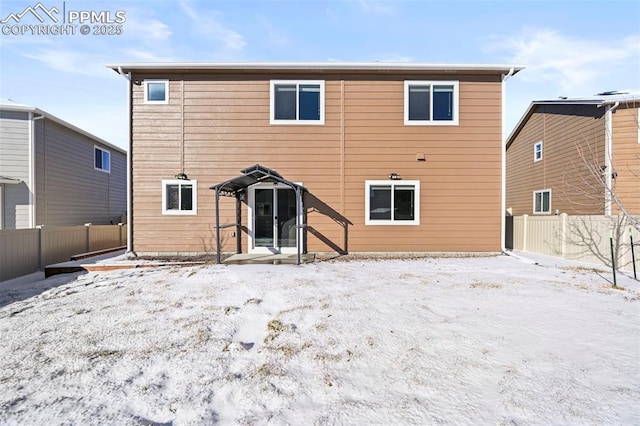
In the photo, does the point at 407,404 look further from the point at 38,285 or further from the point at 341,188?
the point at 38,285

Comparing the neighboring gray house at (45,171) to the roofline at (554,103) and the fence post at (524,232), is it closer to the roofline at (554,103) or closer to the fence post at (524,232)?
the fence post at (524,232)

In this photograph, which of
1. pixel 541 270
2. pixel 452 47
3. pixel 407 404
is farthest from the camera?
pixel 452 47

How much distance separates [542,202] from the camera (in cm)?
1323

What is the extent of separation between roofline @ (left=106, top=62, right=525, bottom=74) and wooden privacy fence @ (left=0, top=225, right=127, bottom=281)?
5.14 metres

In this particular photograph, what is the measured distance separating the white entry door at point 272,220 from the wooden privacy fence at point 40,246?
5.48 m

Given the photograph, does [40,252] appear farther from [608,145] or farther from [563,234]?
[608,145]

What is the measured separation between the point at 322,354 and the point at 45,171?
1310 cm

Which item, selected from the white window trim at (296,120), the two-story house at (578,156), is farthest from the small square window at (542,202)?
the white window trim at (296,120)

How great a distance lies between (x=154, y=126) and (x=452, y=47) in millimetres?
9725

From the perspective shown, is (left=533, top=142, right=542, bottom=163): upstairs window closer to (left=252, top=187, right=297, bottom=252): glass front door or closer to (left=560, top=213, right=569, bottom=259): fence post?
(left=560, top=213, right=569, bottom=259): fence post

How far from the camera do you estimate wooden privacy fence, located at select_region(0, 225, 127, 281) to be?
23.1ft

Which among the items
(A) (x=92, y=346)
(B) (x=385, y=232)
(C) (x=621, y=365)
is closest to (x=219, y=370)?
(A) (x=92, y=346)

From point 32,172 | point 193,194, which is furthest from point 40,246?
point 32,172

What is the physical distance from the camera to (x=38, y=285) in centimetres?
642
